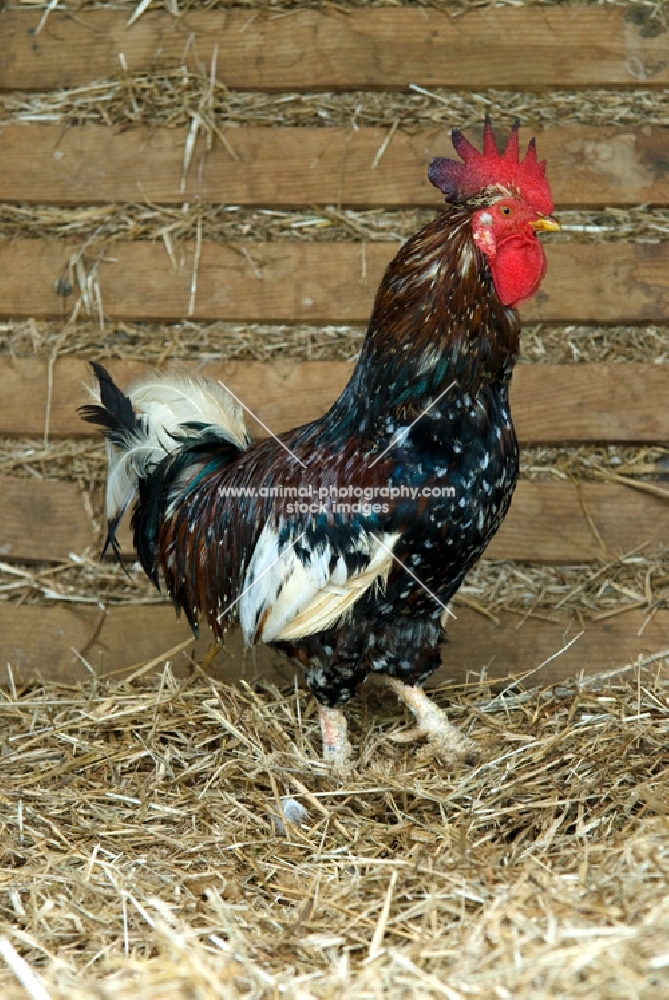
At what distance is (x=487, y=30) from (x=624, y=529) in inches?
Answer: 71.1

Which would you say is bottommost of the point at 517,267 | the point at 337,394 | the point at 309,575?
the point at 309,575

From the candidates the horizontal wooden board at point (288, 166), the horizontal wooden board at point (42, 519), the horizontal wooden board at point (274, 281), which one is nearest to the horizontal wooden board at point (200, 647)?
the horizontal wooden board at point (42, 519)

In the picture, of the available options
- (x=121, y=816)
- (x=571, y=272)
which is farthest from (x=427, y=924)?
(x=571, y=272)

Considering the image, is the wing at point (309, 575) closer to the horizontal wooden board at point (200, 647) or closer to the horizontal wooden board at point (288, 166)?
the horizontal wooden board at point (200, 647)

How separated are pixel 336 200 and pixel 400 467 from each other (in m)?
1.28

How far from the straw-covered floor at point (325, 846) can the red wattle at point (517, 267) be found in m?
1.30

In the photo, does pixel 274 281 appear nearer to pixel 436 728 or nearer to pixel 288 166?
pixel 288 166

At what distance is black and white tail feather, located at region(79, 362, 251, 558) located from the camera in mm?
2807

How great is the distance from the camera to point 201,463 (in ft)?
9.86

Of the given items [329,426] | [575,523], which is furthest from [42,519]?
[575,523]

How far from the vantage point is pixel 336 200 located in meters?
3.32

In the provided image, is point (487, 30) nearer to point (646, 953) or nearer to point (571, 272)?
point (571, 272)

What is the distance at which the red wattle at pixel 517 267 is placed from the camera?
2.50 m

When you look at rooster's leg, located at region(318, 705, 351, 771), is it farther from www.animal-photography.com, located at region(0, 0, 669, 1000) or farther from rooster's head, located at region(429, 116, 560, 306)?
rooster's head, located at region(429, 116, 560, 306)
